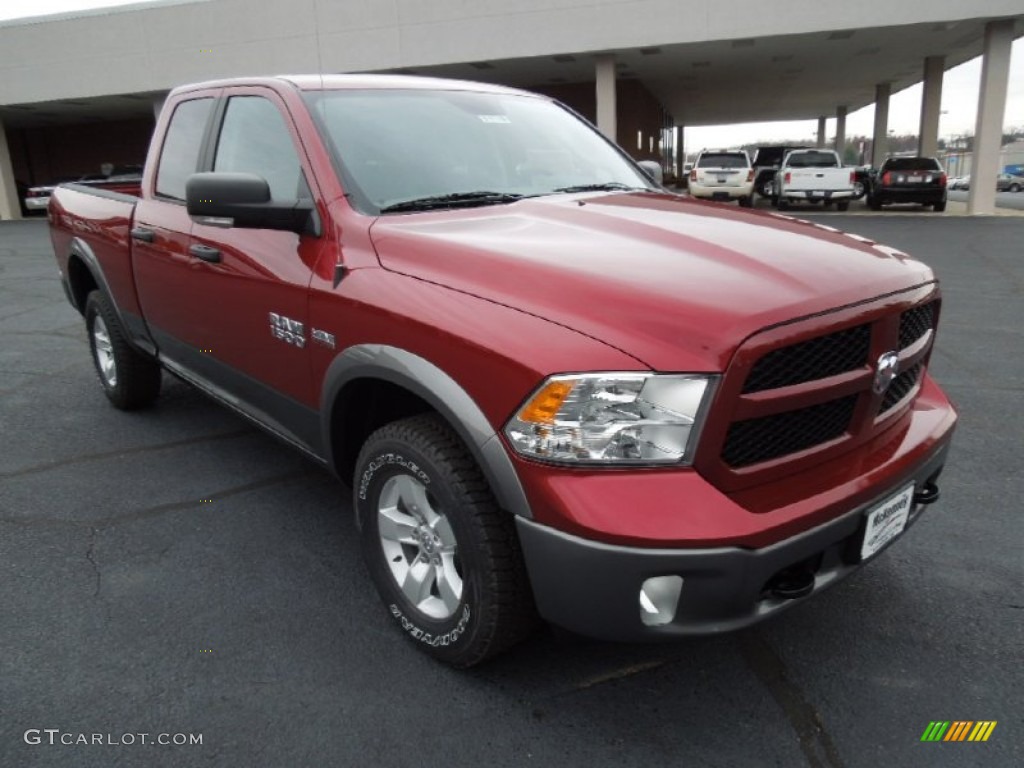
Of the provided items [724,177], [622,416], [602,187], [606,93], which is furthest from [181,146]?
[724,177]

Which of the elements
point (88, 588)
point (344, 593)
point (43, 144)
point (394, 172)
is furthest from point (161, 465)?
point (43, 144)

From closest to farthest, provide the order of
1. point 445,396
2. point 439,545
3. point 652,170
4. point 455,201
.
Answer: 1. point 445,396
2. point 439,545
3. point 455,201
4. point 652,170

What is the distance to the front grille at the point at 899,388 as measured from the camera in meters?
2.46

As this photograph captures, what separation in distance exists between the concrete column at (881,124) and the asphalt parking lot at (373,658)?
30.6 m

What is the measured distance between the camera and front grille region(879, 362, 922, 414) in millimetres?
2461

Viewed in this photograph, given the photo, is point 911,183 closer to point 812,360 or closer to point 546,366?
point 812,360

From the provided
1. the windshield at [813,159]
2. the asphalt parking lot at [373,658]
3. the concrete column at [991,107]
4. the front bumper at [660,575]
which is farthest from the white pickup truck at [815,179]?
the front bumper at [660,575]

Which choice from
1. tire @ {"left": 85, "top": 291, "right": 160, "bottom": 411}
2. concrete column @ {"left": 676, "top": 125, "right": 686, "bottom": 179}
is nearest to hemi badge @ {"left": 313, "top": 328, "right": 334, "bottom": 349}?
tire @ {"left": 85, "top": 291, "right": 160, "bottom": 411}

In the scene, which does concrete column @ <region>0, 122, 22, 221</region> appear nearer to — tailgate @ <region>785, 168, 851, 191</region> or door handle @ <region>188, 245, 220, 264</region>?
tailgate @ <region>785, 168, 851, 191</region>

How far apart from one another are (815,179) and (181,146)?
20.0 metres

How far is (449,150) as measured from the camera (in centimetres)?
314

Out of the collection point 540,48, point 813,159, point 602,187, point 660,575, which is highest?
point 540,48

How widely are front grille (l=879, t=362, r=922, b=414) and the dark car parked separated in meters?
20.9

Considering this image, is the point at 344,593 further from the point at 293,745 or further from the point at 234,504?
the point at 234,504
